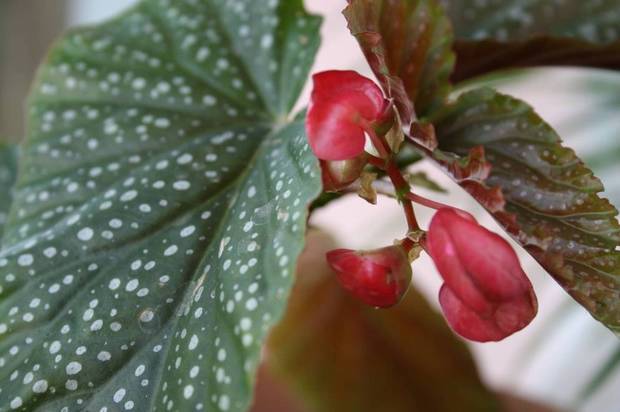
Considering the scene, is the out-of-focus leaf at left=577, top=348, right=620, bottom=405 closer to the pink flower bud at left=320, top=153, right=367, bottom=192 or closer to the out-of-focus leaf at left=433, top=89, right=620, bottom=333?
the out-of-focus leaf at left=433, top=89, right=620, bottom=333

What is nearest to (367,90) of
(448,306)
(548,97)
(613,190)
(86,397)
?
(448,306)

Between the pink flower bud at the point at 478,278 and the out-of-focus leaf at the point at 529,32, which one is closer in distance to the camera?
the pink flower bud at the point at 478,278

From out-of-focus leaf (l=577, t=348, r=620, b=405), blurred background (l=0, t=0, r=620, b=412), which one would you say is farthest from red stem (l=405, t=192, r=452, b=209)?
blurred background (l=0, t=0, r=620, b=412)

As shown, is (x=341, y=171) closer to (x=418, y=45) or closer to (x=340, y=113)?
(x=340, y=113)

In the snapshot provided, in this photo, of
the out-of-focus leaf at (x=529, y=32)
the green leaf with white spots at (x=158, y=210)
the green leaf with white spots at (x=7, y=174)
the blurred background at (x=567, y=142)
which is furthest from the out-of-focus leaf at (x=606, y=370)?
the green leaf with white spots at (x=7, y=174)

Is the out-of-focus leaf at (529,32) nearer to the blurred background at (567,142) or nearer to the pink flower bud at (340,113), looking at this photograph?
the pink flower bud at (340,113)

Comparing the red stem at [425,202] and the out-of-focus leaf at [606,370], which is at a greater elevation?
the red stem at [425,202]

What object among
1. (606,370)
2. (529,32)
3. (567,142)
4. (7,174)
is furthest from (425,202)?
(567,142)
